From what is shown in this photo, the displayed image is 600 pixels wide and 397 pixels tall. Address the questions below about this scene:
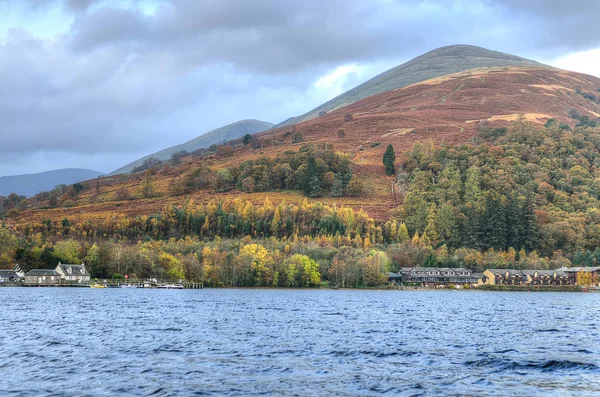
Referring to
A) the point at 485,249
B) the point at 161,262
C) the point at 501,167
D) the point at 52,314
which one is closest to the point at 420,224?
the point at 485,249

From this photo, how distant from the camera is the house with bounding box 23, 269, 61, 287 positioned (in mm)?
137750

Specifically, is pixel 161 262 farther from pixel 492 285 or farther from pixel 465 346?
pixel 465 346

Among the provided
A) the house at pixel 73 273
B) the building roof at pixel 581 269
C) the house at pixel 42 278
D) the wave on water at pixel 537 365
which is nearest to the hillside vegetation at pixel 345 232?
the house at pixel 73 273

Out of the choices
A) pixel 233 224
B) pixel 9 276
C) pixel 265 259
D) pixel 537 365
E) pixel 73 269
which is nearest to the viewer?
pixel 537 365

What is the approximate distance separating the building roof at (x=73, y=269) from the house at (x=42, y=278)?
5.60 ft

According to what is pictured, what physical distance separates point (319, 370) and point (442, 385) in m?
6.39

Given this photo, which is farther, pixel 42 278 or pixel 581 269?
pixel 581 269

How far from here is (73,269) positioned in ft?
464

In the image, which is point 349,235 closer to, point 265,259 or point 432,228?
point 432,228

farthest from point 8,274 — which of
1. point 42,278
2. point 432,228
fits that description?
point 432,228

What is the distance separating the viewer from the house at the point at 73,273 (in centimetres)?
14012

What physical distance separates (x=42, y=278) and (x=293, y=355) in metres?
116

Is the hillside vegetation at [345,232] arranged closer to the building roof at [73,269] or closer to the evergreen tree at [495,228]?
the evergreen tree at [495,228]

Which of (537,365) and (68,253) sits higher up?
(68,253)
